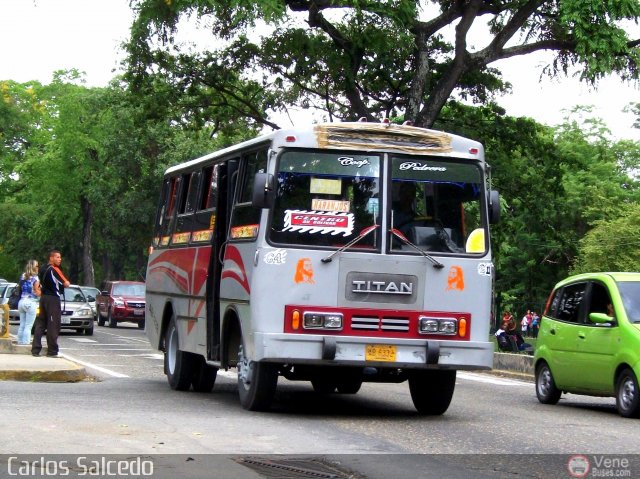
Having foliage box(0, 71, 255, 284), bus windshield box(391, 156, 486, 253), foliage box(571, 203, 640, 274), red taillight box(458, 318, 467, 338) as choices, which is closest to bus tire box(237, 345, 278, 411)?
bus windshield box(391, 156, 486, 253)

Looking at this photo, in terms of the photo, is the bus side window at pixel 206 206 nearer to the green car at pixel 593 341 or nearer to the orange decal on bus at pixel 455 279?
the orange decal on bus at pixel 455 279

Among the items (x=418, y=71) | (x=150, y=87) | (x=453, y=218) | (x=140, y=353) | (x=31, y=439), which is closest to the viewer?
(x=31, y=439)

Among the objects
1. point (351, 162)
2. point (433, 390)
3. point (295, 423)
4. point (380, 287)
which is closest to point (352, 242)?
point (380, 287)

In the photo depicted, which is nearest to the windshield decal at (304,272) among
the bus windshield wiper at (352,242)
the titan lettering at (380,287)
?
the bus windshield wiper at (352,242)

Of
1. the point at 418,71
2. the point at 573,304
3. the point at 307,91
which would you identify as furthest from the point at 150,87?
the point at 573,304

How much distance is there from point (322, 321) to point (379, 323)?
0.61 m

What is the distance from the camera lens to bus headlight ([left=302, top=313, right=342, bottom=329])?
13.4 metres

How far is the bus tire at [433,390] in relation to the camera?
47.9 feet

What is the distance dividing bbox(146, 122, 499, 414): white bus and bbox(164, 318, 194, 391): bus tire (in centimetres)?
280

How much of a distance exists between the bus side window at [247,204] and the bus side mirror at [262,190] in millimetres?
371

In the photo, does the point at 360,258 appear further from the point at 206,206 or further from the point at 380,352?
the point at 206,206

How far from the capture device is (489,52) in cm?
3155

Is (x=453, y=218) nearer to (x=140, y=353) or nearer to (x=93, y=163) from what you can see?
(x=140, y=353)

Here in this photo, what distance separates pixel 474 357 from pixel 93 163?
6472cm
